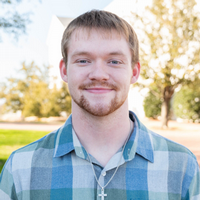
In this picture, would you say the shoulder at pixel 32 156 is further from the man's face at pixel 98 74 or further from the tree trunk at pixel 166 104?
the tree trunk at pixel 166 104

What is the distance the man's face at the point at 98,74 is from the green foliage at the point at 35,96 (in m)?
19.0

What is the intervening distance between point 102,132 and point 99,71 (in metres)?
0.43

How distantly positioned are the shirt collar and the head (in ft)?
1.65

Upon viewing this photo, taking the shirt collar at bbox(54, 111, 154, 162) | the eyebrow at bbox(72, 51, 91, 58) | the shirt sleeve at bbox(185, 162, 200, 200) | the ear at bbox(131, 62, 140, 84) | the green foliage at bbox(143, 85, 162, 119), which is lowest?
the green foliage at bbox(143, 85, 162, 119)

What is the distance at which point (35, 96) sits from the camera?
21.1 m

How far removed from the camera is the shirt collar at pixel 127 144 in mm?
1762

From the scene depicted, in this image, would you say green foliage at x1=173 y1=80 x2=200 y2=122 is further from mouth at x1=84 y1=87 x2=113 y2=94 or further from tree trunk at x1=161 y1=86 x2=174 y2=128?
mouth at x1=84 y1=87 x2=113 y2=94

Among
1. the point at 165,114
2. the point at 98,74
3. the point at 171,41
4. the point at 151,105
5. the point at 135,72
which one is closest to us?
the point at 98,74

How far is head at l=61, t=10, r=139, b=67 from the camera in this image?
179cm

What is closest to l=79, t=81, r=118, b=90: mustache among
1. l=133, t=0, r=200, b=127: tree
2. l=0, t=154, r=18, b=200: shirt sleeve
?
l=0, t=154, r=18, b=200: shirt sleeve

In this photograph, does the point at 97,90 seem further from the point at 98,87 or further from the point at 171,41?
the point at 171,41

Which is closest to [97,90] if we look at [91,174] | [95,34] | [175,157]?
[95,34]

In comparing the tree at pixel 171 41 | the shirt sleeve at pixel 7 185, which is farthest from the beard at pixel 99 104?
the tree at pixel 171 41

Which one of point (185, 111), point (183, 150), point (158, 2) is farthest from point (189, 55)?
point (183, 150)
